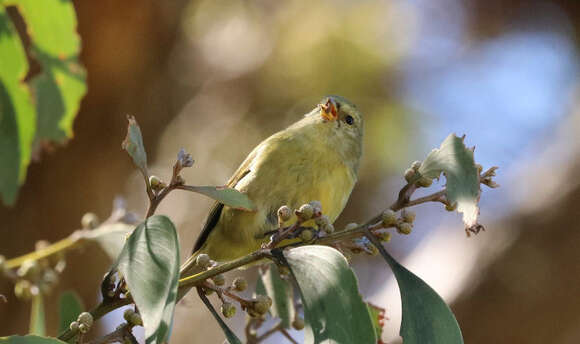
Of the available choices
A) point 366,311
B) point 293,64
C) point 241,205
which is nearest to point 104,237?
point 241,205

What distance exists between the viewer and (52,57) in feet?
6.81

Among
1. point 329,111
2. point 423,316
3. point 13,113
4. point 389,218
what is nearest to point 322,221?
point 389,218

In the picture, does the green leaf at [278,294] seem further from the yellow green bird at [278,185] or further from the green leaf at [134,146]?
the green leaf at [134,146]

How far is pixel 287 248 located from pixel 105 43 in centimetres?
462

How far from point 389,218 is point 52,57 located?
133 cm

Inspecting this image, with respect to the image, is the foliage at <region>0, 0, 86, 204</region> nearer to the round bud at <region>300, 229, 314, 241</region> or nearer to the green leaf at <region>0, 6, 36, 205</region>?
the green leaf at <region>0, 6, 36, 205</region>

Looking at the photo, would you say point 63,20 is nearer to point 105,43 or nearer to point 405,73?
point 105,43

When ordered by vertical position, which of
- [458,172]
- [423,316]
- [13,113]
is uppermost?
[13,113]

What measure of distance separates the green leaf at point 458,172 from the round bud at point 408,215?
70 millimetres

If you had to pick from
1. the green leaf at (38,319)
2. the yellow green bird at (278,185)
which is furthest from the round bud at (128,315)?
the yellow green bird at (278,185)

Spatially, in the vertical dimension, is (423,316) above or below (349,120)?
below

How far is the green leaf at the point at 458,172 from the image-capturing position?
3.51ft

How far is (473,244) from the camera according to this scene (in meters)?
4.17

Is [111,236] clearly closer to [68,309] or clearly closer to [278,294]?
A: [68,309]
